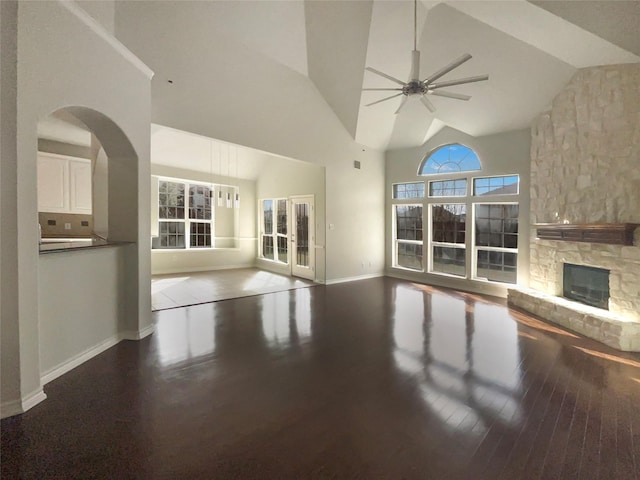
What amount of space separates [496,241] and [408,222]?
2190 mm

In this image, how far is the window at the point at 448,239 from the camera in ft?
22.4

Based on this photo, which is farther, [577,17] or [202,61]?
[202,61]

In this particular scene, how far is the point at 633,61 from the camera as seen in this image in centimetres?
378

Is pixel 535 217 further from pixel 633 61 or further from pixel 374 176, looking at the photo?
pixel 374 176

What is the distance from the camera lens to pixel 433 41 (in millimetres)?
4598

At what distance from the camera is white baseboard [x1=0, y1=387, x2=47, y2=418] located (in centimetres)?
224

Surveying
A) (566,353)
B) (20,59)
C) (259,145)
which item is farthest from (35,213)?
(566,353)

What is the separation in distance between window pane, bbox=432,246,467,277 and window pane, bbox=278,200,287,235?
413 cm

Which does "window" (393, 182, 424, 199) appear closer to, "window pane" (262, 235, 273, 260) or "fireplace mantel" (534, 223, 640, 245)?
"fireplace mantel" (534, 223, 640, 245)

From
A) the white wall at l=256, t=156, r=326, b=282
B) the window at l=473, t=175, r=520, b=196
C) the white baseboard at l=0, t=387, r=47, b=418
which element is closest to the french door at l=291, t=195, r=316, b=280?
the white wall at l=256, t=156, r=326, b=282

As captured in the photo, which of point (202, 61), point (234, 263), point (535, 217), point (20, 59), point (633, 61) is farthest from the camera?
point (234, 263)

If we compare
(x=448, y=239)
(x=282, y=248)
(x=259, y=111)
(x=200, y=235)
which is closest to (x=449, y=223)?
(x=448, y=239)

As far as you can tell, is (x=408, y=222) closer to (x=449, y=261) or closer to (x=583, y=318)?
(x=449, y=261)

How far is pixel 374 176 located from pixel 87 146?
6.47m
